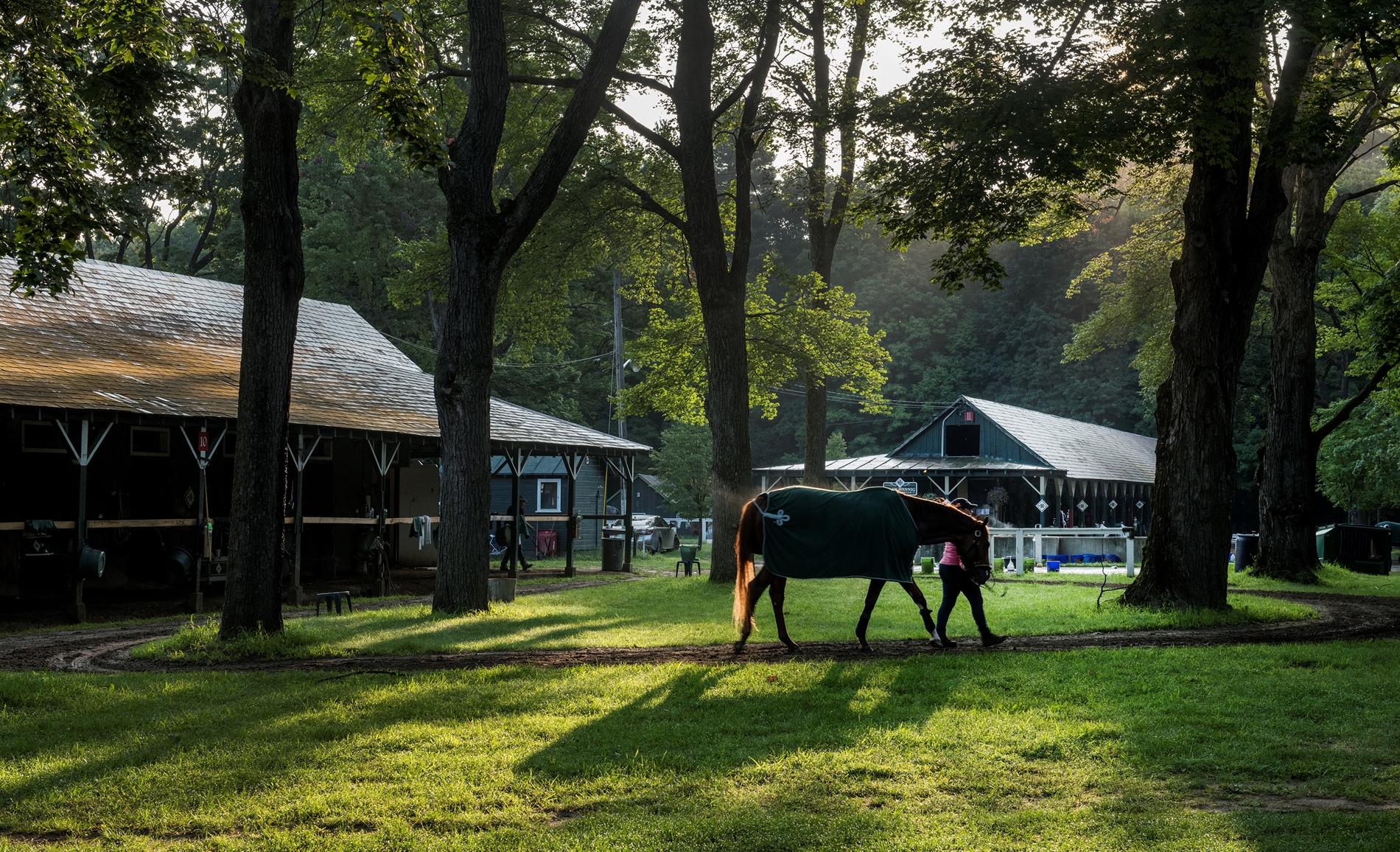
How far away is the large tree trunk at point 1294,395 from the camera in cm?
2197

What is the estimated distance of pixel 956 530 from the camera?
10680 mm

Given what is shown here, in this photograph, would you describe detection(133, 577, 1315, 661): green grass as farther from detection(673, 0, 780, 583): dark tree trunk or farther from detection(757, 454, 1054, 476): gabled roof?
detection(757, 454, 1054, 476): gabled roof

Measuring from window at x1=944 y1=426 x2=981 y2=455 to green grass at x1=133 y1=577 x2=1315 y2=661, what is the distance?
2344cm

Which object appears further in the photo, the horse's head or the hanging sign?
the hanging sign

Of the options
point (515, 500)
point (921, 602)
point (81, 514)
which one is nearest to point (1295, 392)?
point (921, 602)

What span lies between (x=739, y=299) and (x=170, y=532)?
1292 centimetres

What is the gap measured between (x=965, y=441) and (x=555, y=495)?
661 inches

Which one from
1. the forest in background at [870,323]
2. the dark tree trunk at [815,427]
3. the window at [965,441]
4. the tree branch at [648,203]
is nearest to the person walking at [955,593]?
the tree branch at [648,203]

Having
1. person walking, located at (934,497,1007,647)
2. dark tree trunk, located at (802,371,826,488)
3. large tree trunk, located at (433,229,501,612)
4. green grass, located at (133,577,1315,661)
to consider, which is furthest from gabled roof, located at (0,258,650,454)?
person walking, located at (934,497,1007,647)

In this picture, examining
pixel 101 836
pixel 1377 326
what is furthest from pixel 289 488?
pixel 1377 326

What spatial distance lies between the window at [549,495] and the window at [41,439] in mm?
22113

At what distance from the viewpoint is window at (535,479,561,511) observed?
40562 millimetres

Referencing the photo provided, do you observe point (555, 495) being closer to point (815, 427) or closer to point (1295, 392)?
point (815, 427)

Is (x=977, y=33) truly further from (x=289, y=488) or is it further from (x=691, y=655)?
→ (x=289, y=488)
